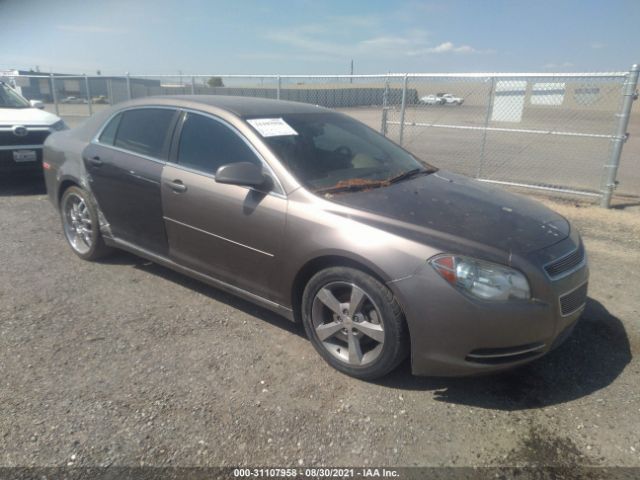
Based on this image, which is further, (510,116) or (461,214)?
A: (510,116)

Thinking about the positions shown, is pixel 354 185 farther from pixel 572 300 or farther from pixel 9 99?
pixel 9 99

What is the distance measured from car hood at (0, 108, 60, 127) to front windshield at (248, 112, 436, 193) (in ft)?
19.0

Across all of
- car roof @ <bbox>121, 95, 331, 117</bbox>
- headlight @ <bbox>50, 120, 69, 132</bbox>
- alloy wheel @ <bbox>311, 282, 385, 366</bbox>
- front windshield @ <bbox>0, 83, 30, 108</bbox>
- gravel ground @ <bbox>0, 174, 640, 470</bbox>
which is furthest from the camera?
front windshield @ <bbox>0, 83, 30, 108</bbox>

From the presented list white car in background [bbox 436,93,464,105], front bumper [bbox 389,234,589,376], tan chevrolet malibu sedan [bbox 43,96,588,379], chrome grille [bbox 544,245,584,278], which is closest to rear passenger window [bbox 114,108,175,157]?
tan chevrolet malibu sedan [bbox 43,96,588,379]

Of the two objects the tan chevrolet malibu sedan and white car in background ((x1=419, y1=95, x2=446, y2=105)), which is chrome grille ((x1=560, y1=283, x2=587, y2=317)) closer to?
the tan chevrolet malibu sedan

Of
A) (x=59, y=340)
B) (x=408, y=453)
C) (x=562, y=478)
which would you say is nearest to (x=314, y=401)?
(x=408, y=453)

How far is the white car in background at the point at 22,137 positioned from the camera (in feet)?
24.3

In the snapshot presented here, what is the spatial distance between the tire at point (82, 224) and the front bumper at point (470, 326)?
124 inches

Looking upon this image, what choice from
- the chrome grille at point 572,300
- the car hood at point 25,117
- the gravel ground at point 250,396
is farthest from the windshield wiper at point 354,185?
the car hood at point 25,117

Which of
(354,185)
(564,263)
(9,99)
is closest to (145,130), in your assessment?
(354,185)

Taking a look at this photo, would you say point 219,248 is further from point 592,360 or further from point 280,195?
point 592,360

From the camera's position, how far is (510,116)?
859cm

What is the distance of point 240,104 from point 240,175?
1019 millimetres

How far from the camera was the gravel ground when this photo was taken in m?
2.40
